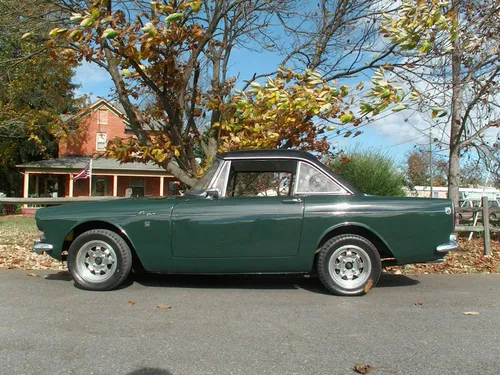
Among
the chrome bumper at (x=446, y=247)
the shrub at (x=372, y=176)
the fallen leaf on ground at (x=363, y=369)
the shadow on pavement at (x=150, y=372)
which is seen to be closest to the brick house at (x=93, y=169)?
the shrub at (x=372, y=176)

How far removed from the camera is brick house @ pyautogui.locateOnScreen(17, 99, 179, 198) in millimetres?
26547

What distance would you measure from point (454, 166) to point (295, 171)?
5983 millimetres

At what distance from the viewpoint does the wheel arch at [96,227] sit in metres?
5.20

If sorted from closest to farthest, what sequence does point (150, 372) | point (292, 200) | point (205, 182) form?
1. point (150, 372)
2. point (292, 200)
3. point (205, 182)

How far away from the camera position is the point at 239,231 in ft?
16.5

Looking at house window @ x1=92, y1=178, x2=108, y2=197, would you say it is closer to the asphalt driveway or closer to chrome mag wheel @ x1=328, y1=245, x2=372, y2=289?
the asphalt driveway

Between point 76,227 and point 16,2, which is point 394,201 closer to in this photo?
point 76,227

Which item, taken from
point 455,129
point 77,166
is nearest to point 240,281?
point 455,129

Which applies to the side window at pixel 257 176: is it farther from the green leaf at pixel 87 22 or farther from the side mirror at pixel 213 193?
the green leaf at pixel 87 22

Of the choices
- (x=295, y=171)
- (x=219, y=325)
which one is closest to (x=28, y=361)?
(x=219, y=325)

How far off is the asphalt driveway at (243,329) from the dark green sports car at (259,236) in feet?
1.04

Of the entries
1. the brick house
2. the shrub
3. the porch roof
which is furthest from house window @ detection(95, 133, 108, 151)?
the shrub

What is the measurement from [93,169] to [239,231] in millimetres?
23604

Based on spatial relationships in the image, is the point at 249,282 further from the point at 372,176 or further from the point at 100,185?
the point at 100,185
